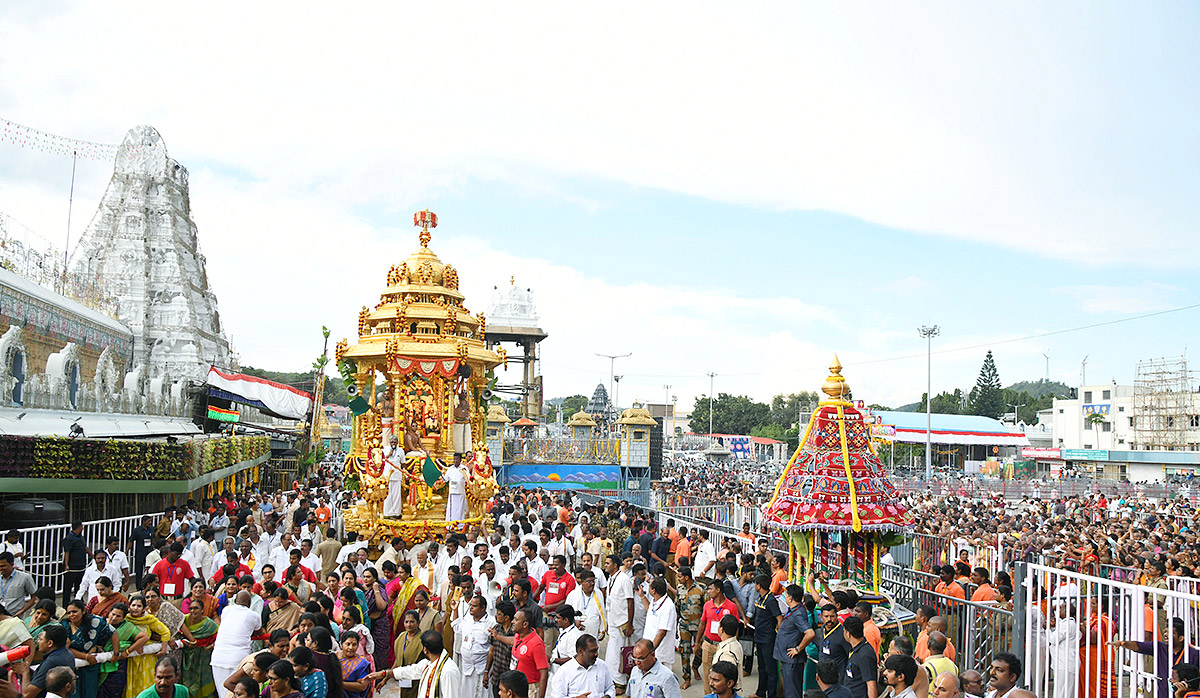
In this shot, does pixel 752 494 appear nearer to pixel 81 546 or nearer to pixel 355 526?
pixel 355 526

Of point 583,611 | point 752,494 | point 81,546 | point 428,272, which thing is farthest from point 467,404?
point 752,494

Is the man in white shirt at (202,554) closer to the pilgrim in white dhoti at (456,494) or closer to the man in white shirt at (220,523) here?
the man in white shirt at (220,523)

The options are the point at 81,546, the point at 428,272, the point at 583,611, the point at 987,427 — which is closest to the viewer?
the point at 583,611

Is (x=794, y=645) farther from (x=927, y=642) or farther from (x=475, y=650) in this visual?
(x=475, y=650)

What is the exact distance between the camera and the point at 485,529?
15375mm

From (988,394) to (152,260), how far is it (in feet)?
271

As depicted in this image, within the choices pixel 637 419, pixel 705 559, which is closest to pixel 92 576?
pixel 705 559

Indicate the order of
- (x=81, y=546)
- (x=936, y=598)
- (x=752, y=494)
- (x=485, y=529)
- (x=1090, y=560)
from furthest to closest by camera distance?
(x=752, y=494), (x=485, y=529), (x=1090, y=560), (x=81, y=546), (x=936, y=598)

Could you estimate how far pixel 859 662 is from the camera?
635 centimetres

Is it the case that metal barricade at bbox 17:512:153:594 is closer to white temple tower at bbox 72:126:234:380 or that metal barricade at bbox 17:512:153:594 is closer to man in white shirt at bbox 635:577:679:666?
man in white shirt at bbox 635:577:679:666

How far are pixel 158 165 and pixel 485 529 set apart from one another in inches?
1650

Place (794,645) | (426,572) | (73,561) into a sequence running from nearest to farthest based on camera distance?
1. (794,645)
2. (426,572)
3. (73,561)

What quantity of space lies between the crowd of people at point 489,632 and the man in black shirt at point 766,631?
0.7 inches

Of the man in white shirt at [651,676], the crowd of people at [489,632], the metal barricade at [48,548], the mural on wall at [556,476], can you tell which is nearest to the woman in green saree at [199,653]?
the crowd of people at [489,632]
